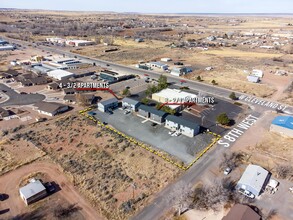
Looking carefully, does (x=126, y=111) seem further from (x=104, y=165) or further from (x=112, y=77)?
(x=112, y=77)

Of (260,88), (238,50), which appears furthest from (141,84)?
(238,50)

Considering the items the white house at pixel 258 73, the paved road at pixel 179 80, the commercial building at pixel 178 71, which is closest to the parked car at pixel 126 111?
the paved road at pixel 179 80

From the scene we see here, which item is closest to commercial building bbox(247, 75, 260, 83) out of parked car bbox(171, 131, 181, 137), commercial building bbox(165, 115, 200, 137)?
commercial building bbox(165, 115, 200, 137)

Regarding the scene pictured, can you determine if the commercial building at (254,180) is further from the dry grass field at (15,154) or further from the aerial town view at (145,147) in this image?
the dry grass field at (15,154)

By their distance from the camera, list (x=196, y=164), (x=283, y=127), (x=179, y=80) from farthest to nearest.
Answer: (x=179, y=80), (x=283, y=127), (x=196, y=164)

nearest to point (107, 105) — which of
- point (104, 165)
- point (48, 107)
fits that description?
point (48, 107)

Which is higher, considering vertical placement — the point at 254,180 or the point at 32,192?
the point at 254,180
